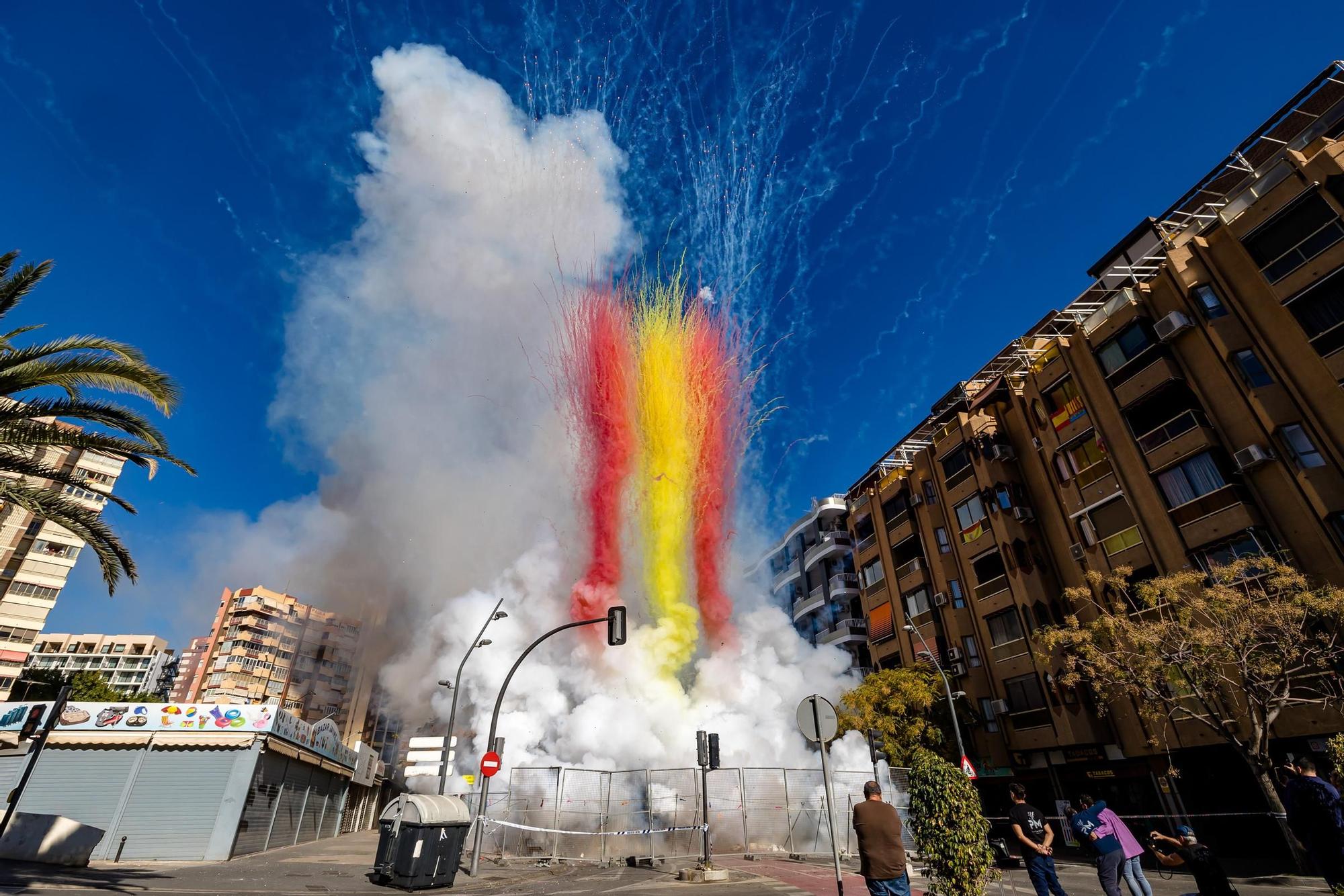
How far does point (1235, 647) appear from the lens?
18609mm

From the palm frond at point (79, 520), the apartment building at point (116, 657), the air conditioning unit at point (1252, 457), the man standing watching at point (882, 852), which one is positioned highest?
the apartment building at point (116, 657)

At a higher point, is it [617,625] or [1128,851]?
[617,625]

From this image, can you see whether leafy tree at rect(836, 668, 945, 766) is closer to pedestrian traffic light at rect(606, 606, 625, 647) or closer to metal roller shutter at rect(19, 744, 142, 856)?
pedestrian traffic light at rect(606, 606, 625, 647)

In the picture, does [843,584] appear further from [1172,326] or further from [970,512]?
[1172,326]

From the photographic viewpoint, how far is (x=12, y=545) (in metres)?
53.2

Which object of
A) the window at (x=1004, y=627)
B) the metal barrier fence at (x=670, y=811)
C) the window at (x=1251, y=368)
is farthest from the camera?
the window at (x=1004, y=627)

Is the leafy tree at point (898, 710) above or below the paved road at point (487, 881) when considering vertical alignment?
above

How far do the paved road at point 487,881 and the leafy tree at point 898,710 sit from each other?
369 inches

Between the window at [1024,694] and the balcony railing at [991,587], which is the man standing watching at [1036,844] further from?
the balcony railing at [991,587]

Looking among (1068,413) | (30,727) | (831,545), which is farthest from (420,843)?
(831,545)

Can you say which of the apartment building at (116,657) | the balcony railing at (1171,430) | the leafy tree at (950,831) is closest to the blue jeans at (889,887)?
the leafy tree at (950,831)

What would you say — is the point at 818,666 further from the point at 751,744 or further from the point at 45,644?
the point at 45,644

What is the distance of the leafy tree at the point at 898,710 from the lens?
102 feet

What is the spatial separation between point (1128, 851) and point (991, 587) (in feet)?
92.2
